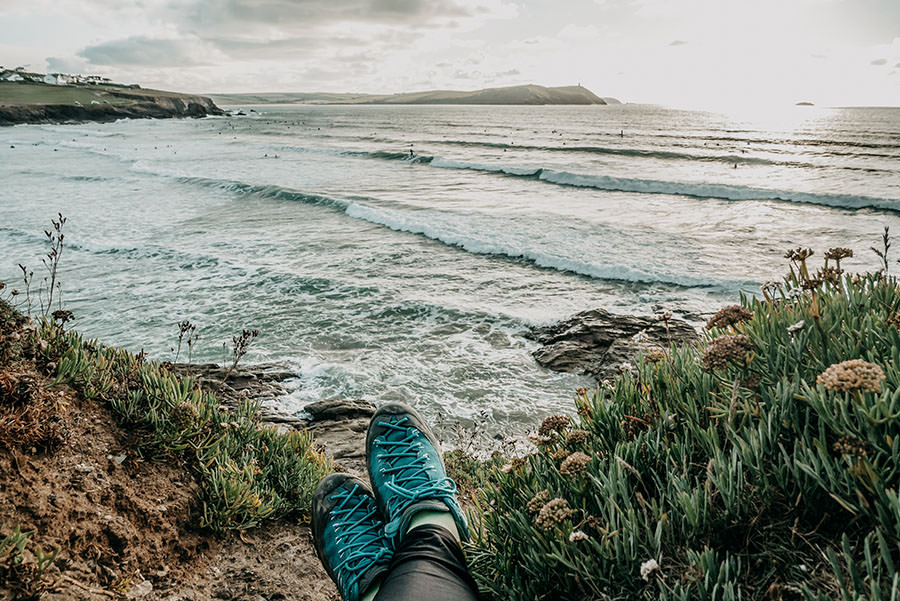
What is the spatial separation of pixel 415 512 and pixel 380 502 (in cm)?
45

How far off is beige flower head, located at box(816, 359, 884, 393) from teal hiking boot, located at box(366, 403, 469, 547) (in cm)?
177

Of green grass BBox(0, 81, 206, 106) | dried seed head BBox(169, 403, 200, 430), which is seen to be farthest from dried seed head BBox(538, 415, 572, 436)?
green grass BBox(0, 81, 206, 106)

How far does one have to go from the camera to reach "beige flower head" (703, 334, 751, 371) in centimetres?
196

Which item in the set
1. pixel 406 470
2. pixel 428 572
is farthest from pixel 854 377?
pixel 406 470

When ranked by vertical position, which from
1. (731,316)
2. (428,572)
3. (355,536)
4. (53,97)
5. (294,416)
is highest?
(53,97)

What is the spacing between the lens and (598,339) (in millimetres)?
8133

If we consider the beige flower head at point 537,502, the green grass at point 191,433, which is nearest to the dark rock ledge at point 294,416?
the green grass at point 191,433

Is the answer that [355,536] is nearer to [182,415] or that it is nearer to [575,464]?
[182,415]

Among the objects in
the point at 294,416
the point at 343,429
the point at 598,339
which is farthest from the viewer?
the point at 598,339

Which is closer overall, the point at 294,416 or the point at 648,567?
the point at 648,567

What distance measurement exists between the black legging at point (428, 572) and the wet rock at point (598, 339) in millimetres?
5034

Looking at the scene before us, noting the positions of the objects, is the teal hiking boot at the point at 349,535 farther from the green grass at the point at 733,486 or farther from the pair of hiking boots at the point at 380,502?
the green grass at the point at 733,486

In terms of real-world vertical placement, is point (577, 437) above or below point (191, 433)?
above

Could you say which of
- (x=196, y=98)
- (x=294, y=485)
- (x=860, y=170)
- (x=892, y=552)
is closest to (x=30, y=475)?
(x=294, y=485)
